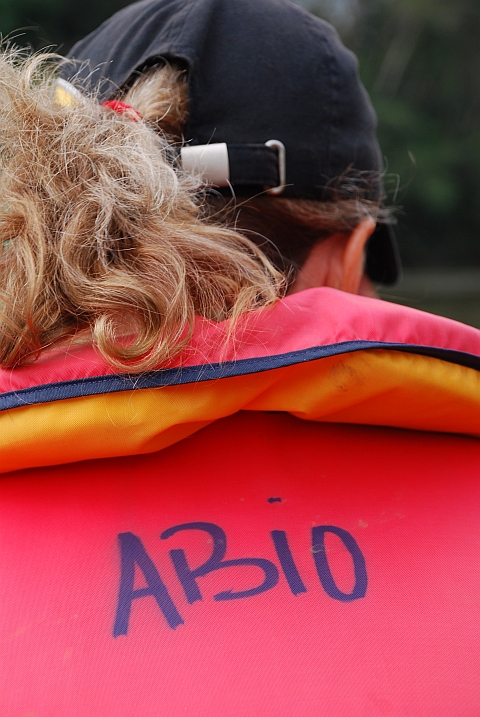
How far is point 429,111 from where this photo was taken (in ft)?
41.1

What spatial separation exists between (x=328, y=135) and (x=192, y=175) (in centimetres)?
22

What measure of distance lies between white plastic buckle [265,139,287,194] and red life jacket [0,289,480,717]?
176mm

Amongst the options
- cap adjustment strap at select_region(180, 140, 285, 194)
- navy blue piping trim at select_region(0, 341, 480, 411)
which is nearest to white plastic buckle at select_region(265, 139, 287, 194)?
cap adjustment strap at select_region(180, 140, 285, 194)

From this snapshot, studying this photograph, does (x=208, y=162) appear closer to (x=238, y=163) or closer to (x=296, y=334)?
(x=238, y=163)

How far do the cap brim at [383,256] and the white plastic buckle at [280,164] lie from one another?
0.35 meters

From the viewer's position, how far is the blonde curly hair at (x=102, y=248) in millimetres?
646

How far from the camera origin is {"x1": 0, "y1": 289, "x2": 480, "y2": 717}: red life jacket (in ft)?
1.99

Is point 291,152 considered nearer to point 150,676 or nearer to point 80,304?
point 80,304

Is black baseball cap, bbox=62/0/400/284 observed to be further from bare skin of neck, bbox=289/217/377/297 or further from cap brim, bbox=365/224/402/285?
cap brim, bbox=365/224/402/285

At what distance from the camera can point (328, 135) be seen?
0.91m

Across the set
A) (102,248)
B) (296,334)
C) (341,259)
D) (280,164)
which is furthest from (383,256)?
(102,248)

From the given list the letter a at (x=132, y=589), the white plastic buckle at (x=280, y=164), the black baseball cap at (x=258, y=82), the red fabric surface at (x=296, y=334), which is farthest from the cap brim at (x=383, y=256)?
the letter a at (x=132, y=589)

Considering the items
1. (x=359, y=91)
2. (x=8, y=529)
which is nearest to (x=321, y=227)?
(x=359, y=91)

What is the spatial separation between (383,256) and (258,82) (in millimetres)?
457
